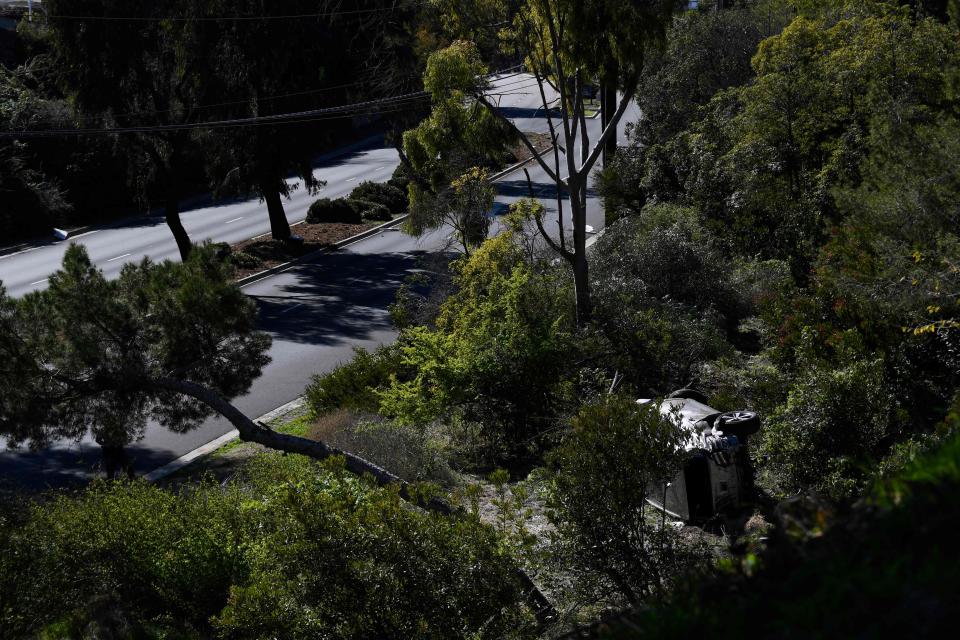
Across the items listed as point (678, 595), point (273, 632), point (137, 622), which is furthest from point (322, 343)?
point (678, 595)

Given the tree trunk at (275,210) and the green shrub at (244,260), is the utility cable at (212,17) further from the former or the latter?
the green shrub at (244,260)

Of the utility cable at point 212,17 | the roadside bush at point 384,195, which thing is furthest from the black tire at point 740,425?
the roadside bush at point 384,195

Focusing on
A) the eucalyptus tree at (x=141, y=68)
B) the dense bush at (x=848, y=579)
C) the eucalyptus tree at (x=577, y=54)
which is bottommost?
the dense bush at (x=848, y=579)

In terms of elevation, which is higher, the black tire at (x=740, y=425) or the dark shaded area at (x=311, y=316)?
the black tire at (x=740, y=425)

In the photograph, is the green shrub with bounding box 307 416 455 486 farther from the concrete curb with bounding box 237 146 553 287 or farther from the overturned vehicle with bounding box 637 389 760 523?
the concrete curb with bounding box 237 146 553 287

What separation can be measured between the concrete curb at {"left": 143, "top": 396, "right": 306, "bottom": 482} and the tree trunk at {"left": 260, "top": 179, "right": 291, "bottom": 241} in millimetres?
12948

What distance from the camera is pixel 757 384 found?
11461 millimetres

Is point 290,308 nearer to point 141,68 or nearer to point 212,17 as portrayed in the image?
point 141,68

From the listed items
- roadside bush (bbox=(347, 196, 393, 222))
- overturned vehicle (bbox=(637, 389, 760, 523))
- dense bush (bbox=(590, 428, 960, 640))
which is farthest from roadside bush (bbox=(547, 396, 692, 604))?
roadside bush (bbox=(347, 196, 393, 222))

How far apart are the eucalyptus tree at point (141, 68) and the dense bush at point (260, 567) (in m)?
16.8

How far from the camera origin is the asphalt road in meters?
15.4

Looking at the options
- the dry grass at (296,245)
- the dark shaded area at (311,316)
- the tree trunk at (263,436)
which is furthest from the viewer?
the dry grass at (296,245)

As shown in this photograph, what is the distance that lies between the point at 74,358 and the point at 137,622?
12.0ft

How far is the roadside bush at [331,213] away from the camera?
34125 millimetres
